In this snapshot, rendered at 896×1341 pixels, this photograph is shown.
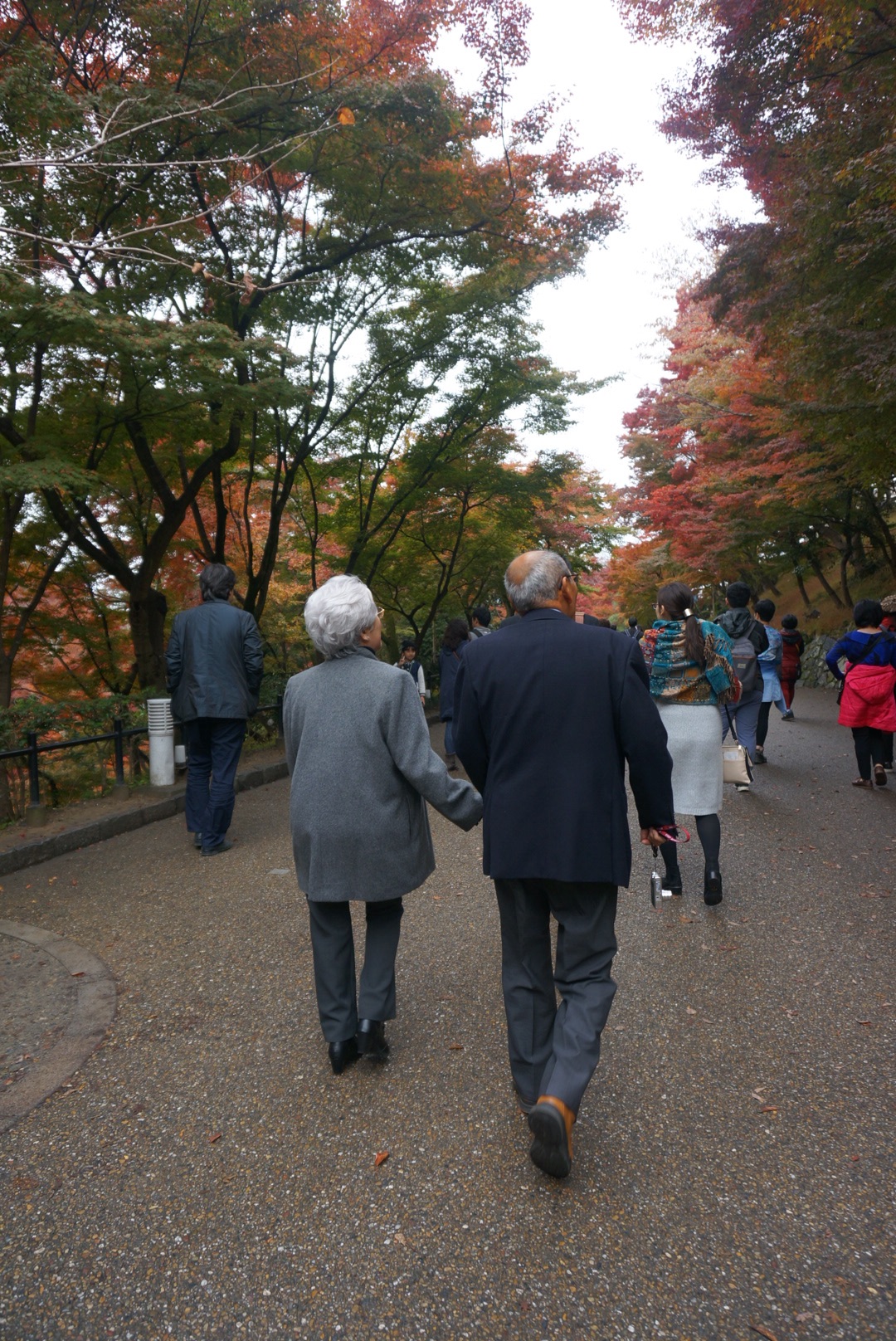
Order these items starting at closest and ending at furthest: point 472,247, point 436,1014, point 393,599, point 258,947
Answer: point 436,1014 → point 258,947 → point 472,247 → point 393,599

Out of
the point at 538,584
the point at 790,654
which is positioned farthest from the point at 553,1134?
the point at 790,654

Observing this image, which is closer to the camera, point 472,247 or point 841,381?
point 841,381

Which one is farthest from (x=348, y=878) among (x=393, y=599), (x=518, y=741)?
(x=393, y=599)

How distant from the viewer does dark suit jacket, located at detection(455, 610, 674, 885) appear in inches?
94.2

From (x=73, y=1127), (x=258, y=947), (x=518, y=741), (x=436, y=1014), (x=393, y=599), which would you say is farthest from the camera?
(x=393, y=599)

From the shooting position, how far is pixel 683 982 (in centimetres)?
356

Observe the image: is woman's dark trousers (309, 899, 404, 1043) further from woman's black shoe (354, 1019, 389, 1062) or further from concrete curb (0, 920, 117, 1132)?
concrete curb (0, 920, 117, 1132)

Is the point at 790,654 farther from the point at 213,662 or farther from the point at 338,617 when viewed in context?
the point at 338,617

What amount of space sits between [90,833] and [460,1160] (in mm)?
5056

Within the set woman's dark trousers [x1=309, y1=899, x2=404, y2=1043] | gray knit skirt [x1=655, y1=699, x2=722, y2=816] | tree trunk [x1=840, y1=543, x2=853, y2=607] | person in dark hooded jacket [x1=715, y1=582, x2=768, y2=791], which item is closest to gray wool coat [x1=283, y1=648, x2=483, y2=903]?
woman's dark trousers [x1=309, y1=899, x2=404, y2=1043]

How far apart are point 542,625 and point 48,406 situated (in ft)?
27.5

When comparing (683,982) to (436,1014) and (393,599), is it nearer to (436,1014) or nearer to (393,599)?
(436,1014)

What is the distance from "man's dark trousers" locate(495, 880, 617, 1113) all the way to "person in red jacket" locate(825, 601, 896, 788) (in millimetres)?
5477

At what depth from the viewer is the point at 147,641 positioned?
11016mm
